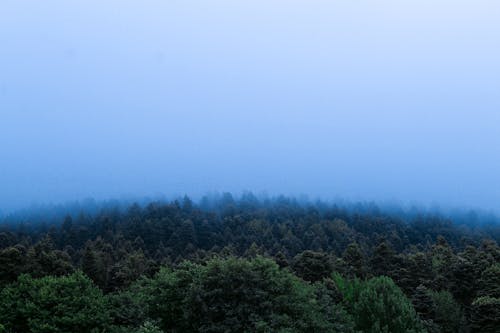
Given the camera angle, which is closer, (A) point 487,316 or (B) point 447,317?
(A) point 487,316

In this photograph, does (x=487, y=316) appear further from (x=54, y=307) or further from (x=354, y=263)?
(x=54, y=307)

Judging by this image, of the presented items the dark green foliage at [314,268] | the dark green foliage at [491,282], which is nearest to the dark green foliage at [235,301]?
the dark green foliage at [491,282]

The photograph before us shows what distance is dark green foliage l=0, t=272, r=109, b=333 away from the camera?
84.8 ft

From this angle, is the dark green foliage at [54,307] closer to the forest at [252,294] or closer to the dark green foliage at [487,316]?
the forest at [252,294]

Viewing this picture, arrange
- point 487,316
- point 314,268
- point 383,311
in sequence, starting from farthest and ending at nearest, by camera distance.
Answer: point 314,268 → point 487,316 → point 383,311

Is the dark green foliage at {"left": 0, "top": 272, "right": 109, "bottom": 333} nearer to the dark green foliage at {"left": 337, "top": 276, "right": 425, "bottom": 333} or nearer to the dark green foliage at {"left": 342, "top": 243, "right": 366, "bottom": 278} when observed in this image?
the dark green foliage at {"left": 337, "top": 276, "right": 425, "bottom": 333}

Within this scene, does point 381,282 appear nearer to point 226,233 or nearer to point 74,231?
point 226,233

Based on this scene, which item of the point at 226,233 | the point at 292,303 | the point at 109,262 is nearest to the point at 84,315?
the point at 292,303

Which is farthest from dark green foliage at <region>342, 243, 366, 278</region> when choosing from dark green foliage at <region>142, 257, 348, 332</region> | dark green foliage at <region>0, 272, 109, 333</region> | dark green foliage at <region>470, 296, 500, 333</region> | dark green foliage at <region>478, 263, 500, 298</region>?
dark green foliage at <region>0, 272, 109, 333</region>

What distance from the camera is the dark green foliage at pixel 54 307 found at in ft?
84.8

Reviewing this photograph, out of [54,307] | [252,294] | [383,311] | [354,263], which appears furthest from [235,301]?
[354,263]

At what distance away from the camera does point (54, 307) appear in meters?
26.2

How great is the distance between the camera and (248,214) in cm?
10688

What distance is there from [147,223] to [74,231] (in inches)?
527
